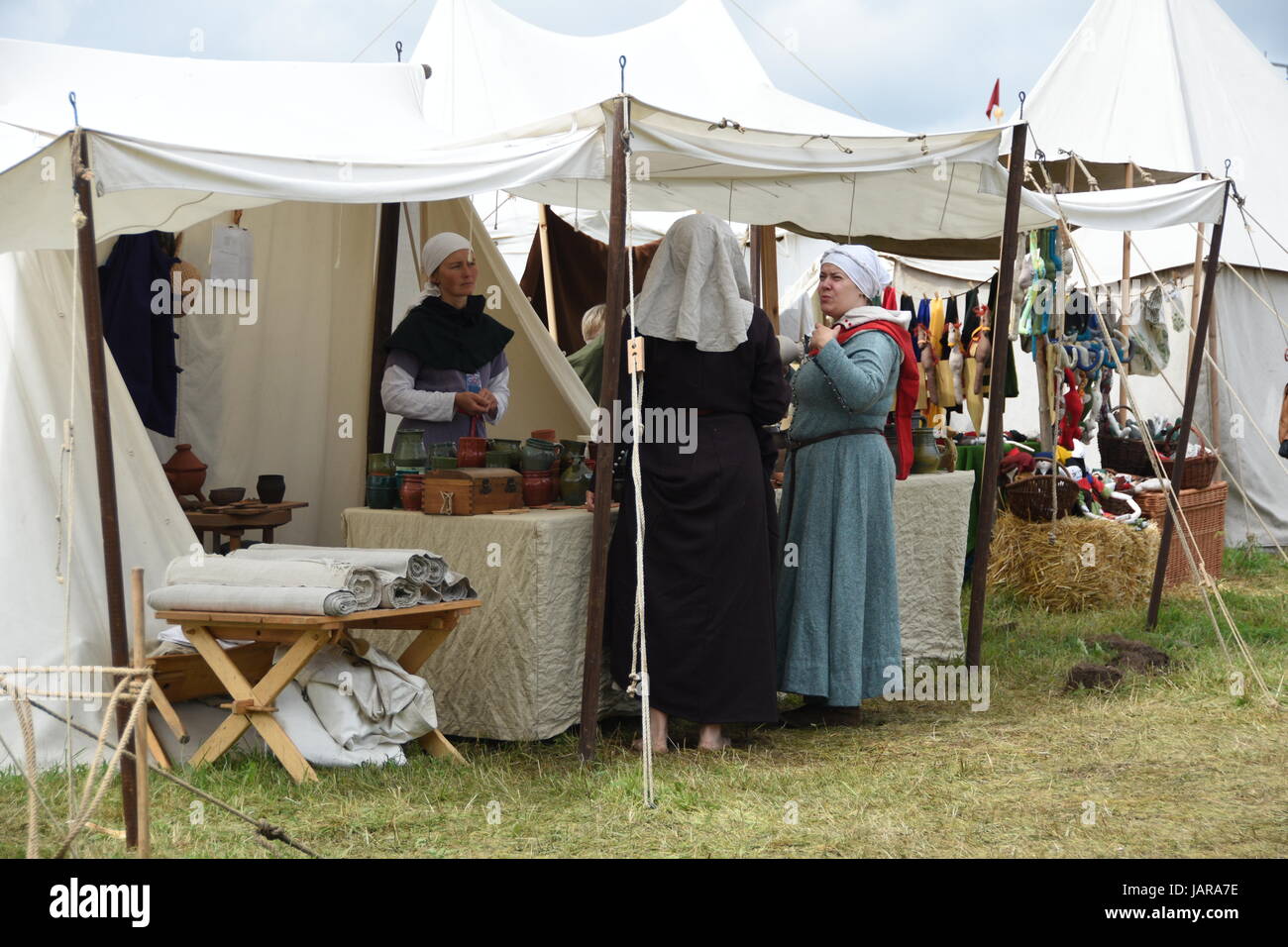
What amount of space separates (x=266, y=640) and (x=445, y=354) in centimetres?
141

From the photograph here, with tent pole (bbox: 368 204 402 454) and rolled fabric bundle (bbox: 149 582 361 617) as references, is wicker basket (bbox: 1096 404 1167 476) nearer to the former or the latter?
tent pole (bbox: 368 204 402 454)

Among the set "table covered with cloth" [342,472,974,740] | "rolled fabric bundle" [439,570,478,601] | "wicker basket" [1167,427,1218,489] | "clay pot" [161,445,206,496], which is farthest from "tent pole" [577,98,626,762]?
"wicker basket" [1167,427,1218,489]

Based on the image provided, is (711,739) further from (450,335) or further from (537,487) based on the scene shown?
(450,335)

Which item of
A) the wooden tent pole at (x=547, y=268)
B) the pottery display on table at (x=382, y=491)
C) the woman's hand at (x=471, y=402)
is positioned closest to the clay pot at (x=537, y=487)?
the pottery display on table at (x=382, y=491)

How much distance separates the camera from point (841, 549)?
407cm

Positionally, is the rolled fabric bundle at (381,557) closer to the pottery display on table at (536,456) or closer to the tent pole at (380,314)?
the pottery display on table at (536,456)

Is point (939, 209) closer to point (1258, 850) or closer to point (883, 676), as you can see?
point (883, 676)

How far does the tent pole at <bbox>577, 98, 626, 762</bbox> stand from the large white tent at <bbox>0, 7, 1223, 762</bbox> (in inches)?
4.3

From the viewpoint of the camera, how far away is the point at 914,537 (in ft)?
16.5

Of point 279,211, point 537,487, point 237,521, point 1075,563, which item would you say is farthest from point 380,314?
point 1075,563

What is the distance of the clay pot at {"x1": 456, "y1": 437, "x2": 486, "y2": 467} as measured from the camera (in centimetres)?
392

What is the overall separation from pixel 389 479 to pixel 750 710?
51.6 inches

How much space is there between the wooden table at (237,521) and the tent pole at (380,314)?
1.89ft

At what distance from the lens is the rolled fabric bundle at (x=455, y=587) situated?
354 cm
